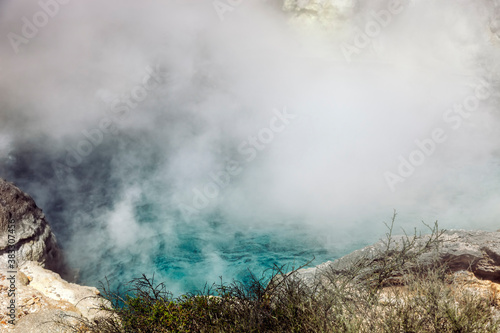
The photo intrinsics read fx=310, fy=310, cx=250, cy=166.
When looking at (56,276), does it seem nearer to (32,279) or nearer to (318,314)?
(32,279)

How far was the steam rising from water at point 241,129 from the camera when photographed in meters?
8.42

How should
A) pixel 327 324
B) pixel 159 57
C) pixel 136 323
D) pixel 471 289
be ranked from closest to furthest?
1. pixel 327 324
2. pixel 136 323
3. pixel 471 289
4. pixel 159 57

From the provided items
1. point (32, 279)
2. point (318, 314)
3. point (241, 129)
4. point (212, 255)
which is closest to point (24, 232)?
point (32, 279)

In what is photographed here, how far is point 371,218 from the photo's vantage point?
875 cm

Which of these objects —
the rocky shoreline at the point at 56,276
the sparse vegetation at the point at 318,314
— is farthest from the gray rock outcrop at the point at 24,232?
the sparse vegetation at the point at 318,314

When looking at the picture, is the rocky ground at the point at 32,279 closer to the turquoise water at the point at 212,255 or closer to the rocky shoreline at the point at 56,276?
the rocky shoreline at the point at 56,276

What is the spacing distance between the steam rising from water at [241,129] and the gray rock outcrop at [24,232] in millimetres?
1163

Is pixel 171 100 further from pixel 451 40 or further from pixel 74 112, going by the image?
pixel 451 40

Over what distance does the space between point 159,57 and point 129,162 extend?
6466 mm

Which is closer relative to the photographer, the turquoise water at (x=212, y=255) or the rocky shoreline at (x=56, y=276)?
the rocky shoreline at (x=56, y=276)

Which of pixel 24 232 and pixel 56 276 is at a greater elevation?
pixel 24 232

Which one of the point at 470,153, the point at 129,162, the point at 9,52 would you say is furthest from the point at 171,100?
the point at 470,153

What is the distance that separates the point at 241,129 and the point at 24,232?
995 centimetres

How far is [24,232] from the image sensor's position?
18.3ft
